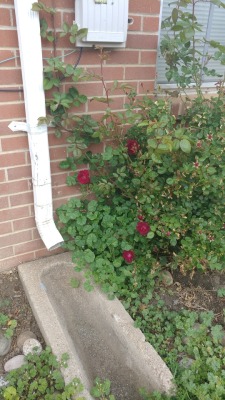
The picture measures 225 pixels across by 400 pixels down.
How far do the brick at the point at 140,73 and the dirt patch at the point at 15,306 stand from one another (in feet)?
4.83

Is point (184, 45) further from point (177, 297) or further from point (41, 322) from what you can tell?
point (41, 322)

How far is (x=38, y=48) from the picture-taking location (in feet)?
5.55

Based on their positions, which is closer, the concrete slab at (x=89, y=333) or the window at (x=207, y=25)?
the concrete slab at (x=89, y=333)

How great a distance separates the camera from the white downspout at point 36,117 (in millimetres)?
1633

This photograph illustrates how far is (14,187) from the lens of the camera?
205 centimetres

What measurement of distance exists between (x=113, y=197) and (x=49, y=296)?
74 cm

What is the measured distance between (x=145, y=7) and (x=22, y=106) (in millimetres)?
944

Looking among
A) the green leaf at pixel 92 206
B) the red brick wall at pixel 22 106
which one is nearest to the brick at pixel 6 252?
the red brick wall at pixel 22 106

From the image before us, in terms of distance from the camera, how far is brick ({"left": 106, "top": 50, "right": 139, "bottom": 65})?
2039 mm

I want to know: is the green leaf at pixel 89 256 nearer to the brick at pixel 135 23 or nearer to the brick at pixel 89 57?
the brick at pixel 89 57

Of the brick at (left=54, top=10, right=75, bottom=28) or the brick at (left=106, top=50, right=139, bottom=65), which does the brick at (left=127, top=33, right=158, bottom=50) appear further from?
the brick at (left=54, top=10, right=75, bottom=28)

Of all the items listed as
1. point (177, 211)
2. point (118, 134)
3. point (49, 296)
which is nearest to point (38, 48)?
point (118, 134)

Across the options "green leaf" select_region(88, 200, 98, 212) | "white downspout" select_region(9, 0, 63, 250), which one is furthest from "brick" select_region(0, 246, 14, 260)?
"green leaf" select_region(88, 200, 98, 212)

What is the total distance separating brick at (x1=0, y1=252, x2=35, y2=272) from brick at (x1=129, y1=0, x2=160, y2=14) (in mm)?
1657
